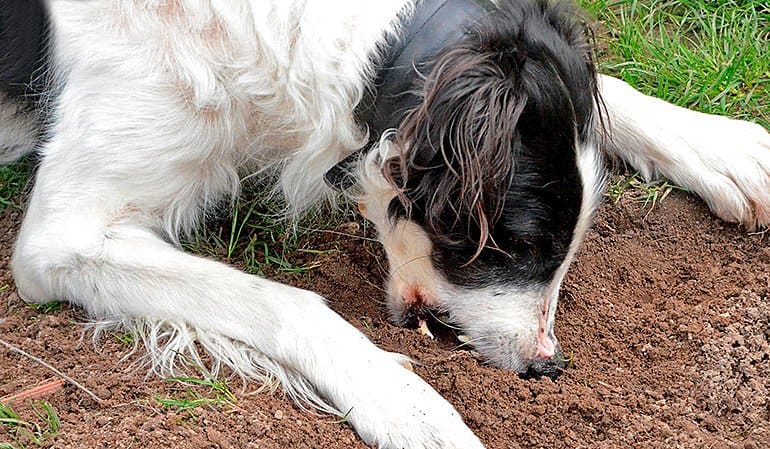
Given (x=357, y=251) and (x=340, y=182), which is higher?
(x=340, y=182)

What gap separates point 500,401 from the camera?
3.29 meters

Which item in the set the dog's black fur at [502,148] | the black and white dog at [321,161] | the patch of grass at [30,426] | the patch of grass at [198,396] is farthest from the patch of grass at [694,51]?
the patch of grass at [30,426]

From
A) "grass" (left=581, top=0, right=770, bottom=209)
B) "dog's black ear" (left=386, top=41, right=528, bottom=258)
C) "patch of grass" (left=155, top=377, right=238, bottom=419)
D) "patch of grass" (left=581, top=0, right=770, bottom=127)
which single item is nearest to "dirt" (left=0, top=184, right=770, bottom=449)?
"patch of grass" (left=155, top=377, right=238, bottom=419)

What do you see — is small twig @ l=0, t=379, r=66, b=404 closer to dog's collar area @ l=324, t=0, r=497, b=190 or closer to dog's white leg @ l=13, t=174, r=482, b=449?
dog's white leg @ l=13, t=174, r=482, b=449

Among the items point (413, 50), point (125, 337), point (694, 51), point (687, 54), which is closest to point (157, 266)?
point (125, 337)

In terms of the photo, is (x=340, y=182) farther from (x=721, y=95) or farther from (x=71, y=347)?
(x=721, y=95)

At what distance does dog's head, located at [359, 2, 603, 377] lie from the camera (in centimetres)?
306

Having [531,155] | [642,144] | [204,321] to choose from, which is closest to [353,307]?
[204,321]

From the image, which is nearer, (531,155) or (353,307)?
(531,155)

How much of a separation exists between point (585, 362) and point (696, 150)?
3.61ft

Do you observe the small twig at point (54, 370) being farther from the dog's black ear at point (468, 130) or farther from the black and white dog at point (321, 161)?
the dog's black ear at point (468, 130)

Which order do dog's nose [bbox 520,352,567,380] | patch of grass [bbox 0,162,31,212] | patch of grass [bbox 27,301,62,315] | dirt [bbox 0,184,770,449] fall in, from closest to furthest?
dirt [bbox 0,184,770,449] < dog's nose [bbox 520,352,567,380] < patch of grass [bbox 27,301,62,315] < patch of grass [bbox 0,162,31,212]

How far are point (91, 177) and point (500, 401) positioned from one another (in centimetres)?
161

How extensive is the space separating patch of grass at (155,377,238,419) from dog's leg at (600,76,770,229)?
1.76 metres
